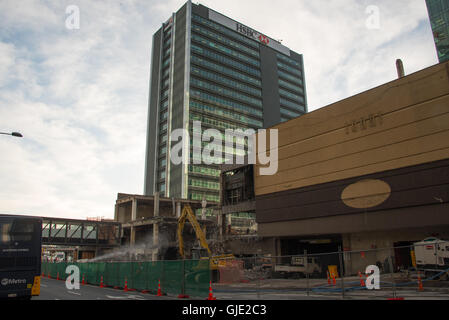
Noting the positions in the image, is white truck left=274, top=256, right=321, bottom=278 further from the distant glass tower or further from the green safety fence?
the distant glass tower

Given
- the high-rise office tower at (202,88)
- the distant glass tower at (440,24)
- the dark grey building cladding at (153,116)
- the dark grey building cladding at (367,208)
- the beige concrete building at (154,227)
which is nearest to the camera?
the dark grey building cladding at (367,208)

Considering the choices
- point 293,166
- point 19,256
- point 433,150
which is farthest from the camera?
point 293,166

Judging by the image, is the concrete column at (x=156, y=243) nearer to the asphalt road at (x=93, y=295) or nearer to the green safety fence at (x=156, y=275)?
the green safety fence at (x=156, y=275)

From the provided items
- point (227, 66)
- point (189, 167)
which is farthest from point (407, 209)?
point (227, 66)

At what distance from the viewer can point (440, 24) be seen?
112125 millimetres

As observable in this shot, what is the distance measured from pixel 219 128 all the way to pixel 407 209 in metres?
96.9

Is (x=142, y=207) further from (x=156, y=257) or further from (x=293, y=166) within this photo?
(x=293, y=166)

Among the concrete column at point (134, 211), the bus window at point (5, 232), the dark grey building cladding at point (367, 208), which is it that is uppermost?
the concrete column at point (134, 211)

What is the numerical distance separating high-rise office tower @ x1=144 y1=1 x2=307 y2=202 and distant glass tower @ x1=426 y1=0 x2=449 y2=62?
60.3m

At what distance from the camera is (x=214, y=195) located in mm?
120125

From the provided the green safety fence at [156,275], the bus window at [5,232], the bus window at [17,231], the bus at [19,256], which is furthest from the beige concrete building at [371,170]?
the bus window at [5,232]

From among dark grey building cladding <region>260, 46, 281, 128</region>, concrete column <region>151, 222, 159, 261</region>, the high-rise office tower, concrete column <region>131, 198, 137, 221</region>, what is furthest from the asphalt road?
dark grey building cladding <region>260, 46, 281, 128</region>

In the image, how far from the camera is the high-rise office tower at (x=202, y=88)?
118875mm

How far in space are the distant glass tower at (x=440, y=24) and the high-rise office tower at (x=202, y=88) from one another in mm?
60266
